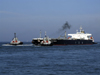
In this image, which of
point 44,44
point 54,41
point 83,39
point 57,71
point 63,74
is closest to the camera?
point 63,74

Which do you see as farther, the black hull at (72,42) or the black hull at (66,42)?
the black hull at (72,42)

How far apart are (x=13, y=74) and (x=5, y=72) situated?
6.20 feet

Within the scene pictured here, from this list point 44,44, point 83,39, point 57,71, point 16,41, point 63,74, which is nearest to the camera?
point 63,74

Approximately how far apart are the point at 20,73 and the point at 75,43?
11050 centimetres

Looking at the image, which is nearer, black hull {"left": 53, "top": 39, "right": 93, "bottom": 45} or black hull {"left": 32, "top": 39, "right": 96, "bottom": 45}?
black hull {"left": 32, "top": 39, "right": 96, "bottom": 45}

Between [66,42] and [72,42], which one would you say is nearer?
[66,42]

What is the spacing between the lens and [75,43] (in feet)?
455

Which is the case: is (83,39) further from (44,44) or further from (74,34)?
(44,44)

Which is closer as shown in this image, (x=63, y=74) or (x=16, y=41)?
(x=63, y=74)

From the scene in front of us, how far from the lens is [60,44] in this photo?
13100 centimetres

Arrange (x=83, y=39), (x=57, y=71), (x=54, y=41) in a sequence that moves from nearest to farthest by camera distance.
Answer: (x=57, y=71) < (x=54, y=41) < (x=83, y=39)

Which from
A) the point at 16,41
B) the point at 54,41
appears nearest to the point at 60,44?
the point at 54,41

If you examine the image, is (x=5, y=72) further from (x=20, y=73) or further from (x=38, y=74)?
(x=38, y=74)

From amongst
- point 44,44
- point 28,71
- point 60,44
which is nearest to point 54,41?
point 60,44
